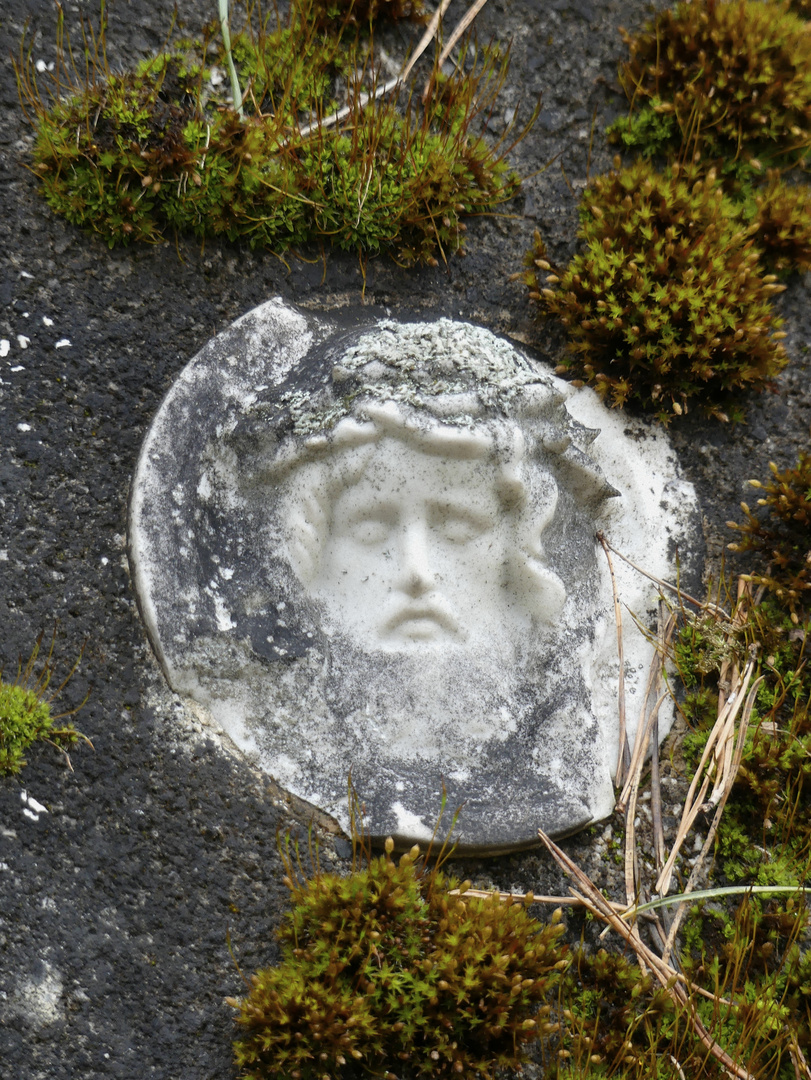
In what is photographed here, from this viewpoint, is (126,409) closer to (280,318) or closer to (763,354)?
(280,318)

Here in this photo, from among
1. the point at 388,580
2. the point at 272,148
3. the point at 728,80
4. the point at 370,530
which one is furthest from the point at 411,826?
the point at 728,80

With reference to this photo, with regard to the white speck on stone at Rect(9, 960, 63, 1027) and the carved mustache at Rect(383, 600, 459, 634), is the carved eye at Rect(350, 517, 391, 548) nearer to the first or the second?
the carved mustache at Rect(383, 600, 459, 634)

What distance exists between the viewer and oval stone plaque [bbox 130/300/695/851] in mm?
2521

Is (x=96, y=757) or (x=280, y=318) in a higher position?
(x=280, y=318)

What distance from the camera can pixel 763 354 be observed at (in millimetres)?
3041

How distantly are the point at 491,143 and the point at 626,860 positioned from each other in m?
2.49

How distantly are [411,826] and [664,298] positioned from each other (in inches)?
72.1

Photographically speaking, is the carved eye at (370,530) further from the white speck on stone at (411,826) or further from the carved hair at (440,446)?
the white speck on stone at (411,826)

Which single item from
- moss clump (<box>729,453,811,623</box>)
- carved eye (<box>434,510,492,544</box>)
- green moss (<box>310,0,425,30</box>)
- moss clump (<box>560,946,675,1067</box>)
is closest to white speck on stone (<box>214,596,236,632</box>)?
carved eye (<box>434,510,492,544</box>)

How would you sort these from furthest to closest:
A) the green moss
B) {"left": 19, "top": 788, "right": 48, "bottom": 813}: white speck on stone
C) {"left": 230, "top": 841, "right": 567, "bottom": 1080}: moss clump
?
the green moss
{"left": 19, "top": 788, "right": 48, "bottom": 813}: white speck on stone
{"left": 230, "top": 841, "right": 567, "bottom": 1080}: moss clump

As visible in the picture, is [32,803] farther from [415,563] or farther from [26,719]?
[415,563]

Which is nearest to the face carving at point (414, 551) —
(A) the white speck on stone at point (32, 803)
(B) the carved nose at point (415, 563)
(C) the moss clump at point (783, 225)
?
(B) the carved nose at point (415, 563)

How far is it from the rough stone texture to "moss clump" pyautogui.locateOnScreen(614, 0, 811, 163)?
399 millimetres

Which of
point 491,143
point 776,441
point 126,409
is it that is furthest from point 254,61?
point 776,441
